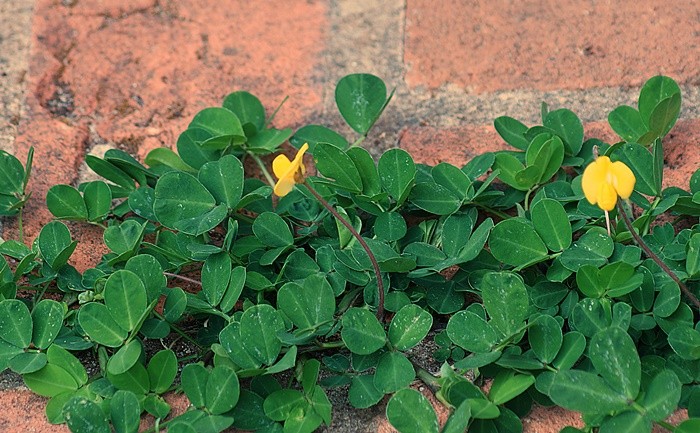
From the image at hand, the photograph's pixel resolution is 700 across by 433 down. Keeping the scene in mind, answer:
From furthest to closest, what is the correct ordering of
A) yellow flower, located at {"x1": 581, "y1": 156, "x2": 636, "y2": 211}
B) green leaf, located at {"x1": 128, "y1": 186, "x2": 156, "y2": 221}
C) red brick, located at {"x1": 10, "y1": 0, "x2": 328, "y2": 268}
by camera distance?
red brick, located at {"x1": 10, "y1": 0, "x2": 328, "y2": 268} → green leaf, located at {"x1": 128, "y1": 186, "x2": 156, "y2": 221} → yellow flower, located at {"x1": 581, "y1": 156, "x2": 636, "y2": 211}

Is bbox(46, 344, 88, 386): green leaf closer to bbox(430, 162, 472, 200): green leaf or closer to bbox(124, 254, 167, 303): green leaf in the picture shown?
bbox(124, 254, 167, 303): green leaf

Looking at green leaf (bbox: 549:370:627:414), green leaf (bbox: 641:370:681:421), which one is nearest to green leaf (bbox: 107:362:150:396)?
green leaf (bbox: 549:370:627:414)

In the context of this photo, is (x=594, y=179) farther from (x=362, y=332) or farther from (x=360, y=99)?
(x=360, y=99)

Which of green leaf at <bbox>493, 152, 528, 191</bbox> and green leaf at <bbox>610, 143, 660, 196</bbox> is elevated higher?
green leaf at <bbox>610, 143, 660, 196</bbox>

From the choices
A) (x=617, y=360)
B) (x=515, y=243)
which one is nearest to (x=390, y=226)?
(x=515, y=243)

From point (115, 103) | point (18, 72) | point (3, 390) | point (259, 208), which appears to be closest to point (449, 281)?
point (259, 208)
